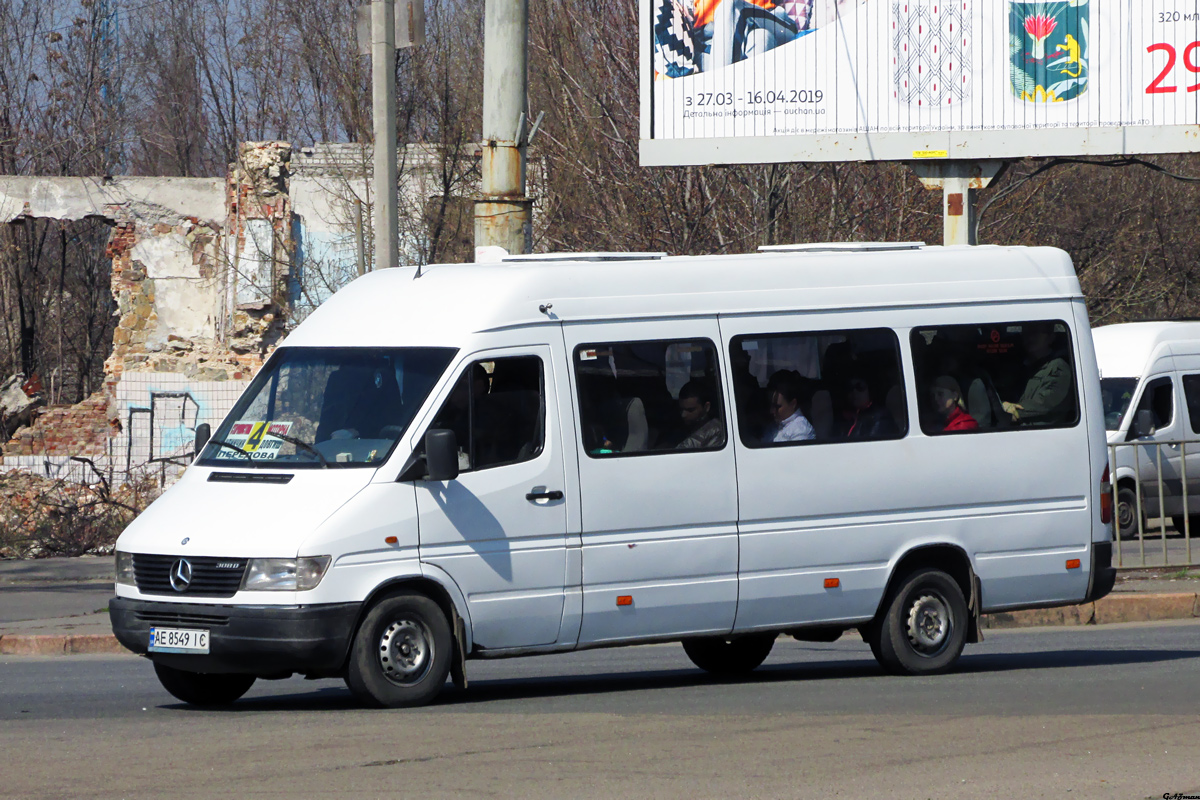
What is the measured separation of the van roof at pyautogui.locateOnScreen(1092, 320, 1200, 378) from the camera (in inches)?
788

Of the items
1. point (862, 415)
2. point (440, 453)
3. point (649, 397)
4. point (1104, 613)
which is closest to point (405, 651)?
point (440, 453)

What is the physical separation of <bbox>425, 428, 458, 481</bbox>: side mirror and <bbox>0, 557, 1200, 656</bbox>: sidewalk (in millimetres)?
5249

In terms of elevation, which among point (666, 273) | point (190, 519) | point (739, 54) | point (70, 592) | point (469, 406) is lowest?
point (70, 592)

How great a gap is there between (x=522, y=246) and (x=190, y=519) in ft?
13.4

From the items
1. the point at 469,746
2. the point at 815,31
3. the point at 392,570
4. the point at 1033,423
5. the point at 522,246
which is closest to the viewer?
the point at 469,746

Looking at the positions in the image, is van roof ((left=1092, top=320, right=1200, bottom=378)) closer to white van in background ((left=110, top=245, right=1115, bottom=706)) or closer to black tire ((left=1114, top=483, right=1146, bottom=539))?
black tire ((left=1114, top=483, right=1146, bottom=539))

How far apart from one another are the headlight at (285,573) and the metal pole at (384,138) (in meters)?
5.52

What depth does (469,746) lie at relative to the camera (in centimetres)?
725

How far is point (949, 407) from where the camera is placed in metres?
9.93

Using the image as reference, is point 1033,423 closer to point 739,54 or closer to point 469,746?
point 469,746

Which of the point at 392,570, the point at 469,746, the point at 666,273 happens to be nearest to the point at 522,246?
the point at 666,273

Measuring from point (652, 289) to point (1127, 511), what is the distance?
10.0 metres

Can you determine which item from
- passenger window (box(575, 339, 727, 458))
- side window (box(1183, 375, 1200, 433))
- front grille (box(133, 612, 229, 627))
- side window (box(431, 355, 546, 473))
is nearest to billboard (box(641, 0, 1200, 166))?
side window (box(1183, 375, 1200, 433))

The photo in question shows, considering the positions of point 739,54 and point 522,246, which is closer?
point 522,246
